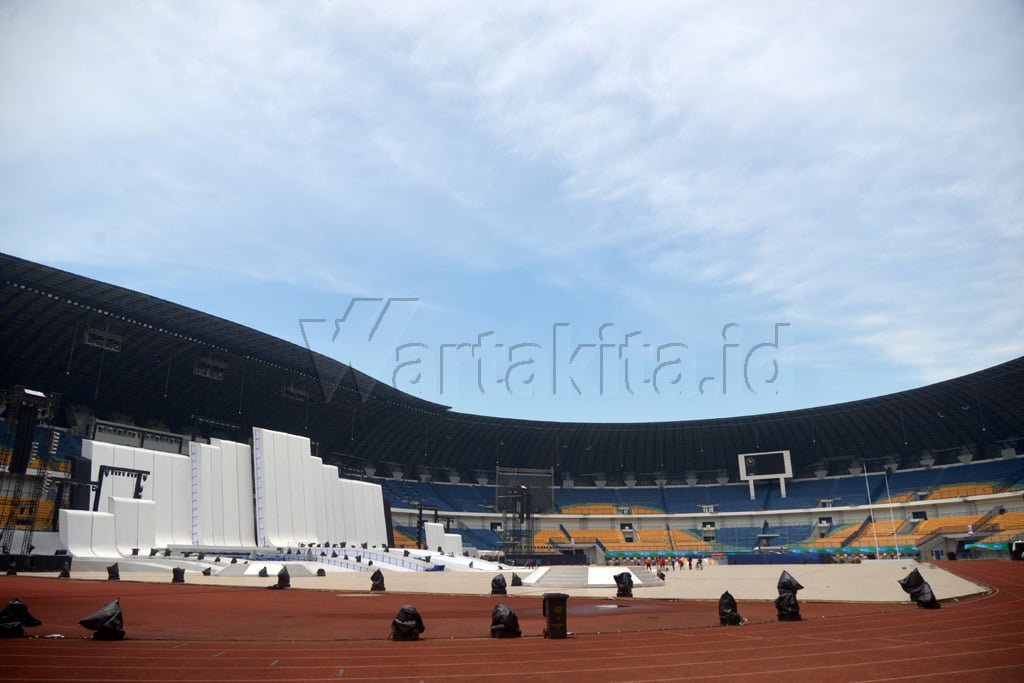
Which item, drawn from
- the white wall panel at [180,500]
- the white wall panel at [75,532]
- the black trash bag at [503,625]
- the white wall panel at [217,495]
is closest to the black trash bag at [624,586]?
the black trash bag at [503,625]

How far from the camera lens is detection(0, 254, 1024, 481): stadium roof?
55.4 meters

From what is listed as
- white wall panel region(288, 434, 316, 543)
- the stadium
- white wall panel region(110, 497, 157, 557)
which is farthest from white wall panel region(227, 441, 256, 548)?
white wall panel region(110, 497, 157, 557)

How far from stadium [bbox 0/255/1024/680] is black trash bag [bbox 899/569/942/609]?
1.85ft

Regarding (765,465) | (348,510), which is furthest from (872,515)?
(348,510)

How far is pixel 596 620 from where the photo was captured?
16625 millimetres

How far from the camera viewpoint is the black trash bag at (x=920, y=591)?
682 inches

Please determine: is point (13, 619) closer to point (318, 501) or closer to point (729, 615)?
point (729, 615)

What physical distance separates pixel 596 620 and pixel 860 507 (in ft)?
259

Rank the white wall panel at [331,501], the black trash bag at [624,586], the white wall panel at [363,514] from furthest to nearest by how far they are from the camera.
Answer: the white wall panel at [363,514] → the white wall panel at [331,501] → the black trash bag at [624,586]

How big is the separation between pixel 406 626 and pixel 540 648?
2618 mm

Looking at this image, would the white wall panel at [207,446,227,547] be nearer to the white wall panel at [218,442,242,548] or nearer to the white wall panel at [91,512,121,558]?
the white wall panel at [218,442,242,548]

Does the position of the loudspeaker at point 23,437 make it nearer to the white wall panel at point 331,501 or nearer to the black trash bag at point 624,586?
the white wall panel at point 331,501

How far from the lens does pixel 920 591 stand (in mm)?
17594

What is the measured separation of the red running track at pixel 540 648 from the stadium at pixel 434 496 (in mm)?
159
